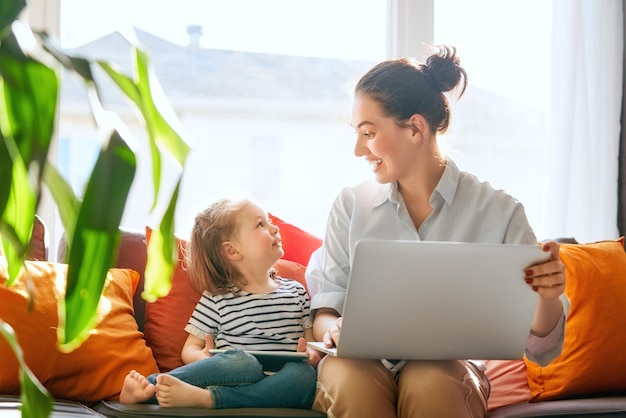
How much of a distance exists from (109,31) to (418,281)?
67.5 inches

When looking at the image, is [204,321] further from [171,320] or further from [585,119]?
[585,119]

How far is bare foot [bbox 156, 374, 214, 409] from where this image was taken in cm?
196

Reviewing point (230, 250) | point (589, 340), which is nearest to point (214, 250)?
point (230, 250)

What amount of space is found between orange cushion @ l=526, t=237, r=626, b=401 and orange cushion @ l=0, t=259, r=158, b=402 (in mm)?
1015

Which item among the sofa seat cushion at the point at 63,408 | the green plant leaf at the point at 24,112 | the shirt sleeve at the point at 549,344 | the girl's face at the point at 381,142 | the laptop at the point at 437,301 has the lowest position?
the sofa seat cushion at the point at 63,408

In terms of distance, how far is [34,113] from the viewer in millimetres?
646

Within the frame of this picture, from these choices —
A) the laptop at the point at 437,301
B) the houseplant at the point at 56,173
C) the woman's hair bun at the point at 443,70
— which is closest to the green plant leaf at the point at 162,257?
the houseplant at the point at 56,173

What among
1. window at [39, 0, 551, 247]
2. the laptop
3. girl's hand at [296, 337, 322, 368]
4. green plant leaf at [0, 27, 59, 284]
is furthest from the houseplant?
window at [39, 0, 551, 247]

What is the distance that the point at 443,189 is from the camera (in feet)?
7.15

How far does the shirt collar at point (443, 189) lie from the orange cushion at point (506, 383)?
50 cm

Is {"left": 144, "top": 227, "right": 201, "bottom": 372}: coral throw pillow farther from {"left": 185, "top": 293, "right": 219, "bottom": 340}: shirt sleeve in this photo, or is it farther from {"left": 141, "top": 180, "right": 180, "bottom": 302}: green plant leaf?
{"left": 141, "top": 180, "right": 180, "bottom": 302}: green plant leaf

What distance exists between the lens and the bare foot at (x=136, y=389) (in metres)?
1.99

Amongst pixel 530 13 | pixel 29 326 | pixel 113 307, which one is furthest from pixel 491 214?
pixel 530 13

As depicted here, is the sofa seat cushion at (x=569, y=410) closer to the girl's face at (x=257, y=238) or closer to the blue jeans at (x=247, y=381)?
the blue jeans at (x=247, y=381)
